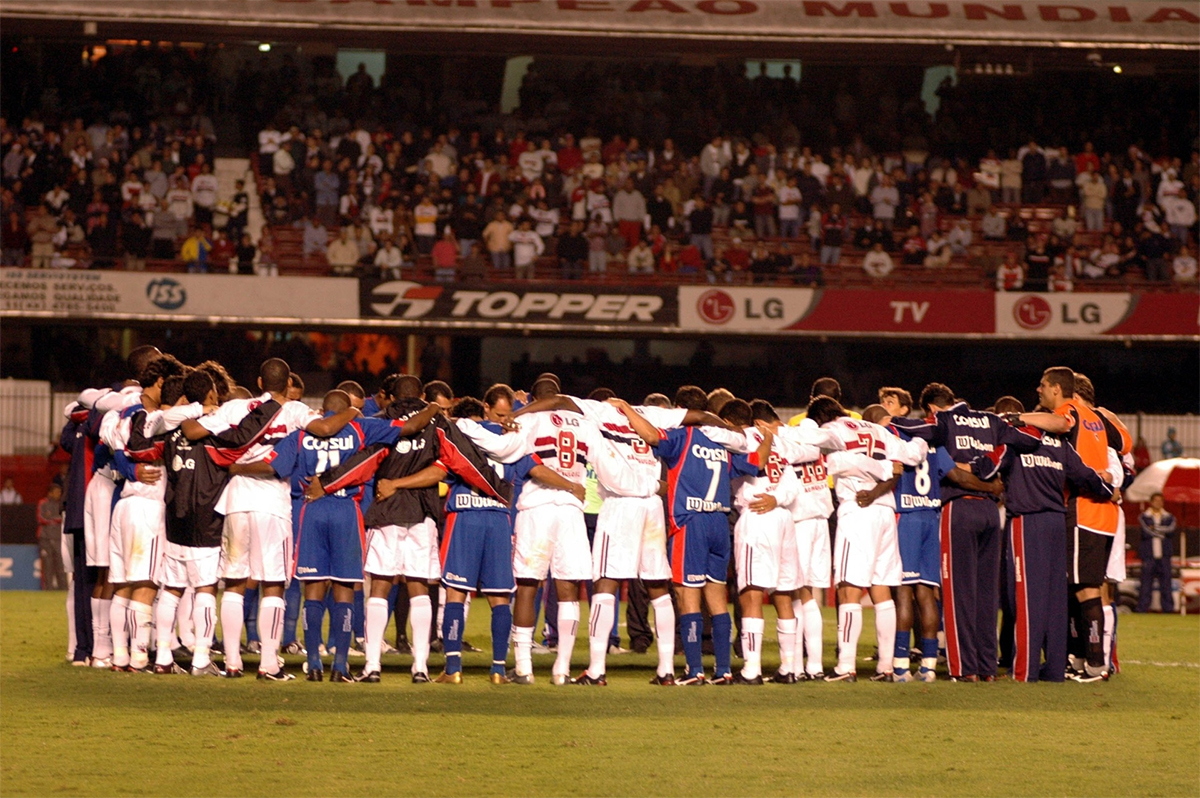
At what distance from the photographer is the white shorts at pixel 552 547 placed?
1112 cm

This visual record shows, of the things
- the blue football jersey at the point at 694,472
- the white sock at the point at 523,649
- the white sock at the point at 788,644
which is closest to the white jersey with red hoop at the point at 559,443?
the blue football jersey at the point at 694,472

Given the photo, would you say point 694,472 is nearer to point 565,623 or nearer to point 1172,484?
point 565,623

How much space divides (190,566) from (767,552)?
4414 millimetres

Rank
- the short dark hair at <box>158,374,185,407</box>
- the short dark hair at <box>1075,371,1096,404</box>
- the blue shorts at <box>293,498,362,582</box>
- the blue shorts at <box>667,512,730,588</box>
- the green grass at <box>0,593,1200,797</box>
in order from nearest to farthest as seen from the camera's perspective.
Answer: the green grass at <box>0,593,1200,797</box> < the blue shorts at <box>293,498,362,582</box> < the blue shorts at <box>667,512,730,588</box> < the short dark hair at <box>158,374,185,407</box> < the short dark hair at <box>1075,371,1096,404</box>

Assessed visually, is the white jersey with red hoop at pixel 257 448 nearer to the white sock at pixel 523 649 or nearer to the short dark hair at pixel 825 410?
the white sock at pixel 523 649

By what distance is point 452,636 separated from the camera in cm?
1105

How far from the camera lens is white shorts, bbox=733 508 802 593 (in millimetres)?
11352

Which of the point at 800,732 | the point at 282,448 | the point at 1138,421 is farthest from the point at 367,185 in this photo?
the point at 800,732

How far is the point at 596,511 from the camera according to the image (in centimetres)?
1343

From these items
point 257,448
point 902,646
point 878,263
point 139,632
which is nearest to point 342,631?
point 257,448

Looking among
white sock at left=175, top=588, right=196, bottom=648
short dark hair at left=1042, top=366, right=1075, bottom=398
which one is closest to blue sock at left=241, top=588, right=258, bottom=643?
white sock at left=175, top=588, right=196, bottom=648

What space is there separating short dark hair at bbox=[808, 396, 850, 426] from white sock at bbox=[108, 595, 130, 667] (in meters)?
5.62

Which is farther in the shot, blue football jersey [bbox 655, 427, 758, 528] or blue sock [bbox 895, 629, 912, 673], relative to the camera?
blue sock [bbox 895, 629, 912, 673]

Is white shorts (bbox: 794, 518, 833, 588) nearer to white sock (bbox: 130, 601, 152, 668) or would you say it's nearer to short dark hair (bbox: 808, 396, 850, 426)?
short dark hair (bbox: 808, 396, 850, 426)
